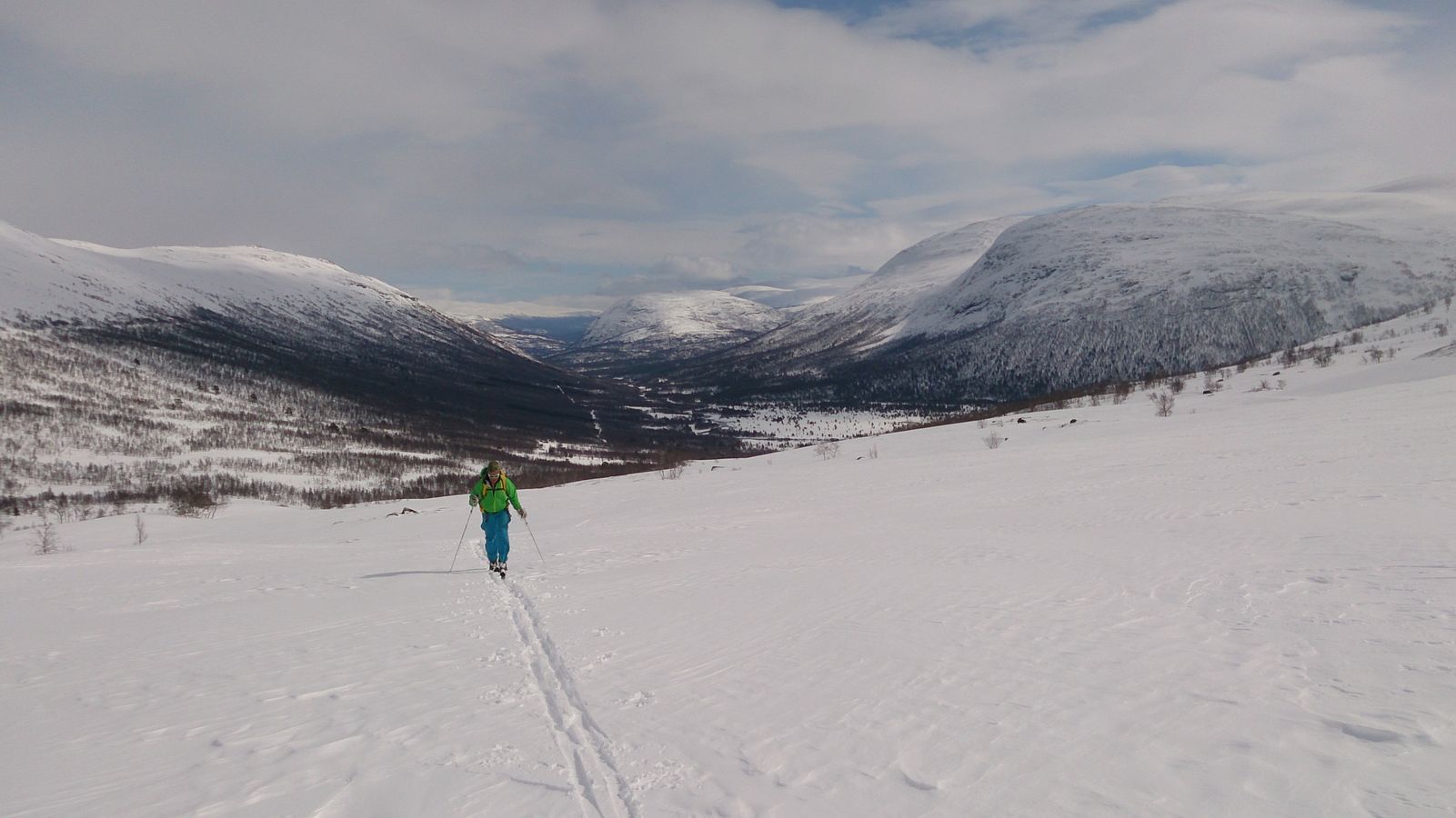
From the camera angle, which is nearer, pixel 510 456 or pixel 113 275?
pixel 510 456

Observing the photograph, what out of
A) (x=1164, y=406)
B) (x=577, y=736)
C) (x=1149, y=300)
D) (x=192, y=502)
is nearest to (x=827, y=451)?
(x=1164, y=406)

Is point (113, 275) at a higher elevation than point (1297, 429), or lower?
higher

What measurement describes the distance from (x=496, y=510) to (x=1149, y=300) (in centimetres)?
15504

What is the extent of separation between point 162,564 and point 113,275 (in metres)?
247

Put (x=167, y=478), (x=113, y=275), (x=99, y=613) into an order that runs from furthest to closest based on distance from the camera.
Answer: (x=113, y=275) → (x=167, y=478) → (x=99, y=613)

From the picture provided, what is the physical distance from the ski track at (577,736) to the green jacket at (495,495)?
17.3 feet

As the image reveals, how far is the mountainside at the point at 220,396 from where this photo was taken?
95.9 metres

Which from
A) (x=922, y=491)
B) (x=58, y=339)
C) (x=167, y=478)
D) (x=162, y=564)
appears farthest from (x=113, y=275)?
(x=922, y=491)

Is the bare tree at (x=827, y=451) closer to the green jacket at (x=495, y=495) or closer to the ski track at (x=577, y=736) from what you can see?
the green jacket at (x=495, y=495)

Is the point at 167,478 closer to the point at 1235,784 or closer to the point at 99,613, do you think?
the point at 99,613

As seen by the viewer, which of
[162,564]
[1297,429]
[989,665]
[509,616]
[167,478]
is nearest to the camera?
[989,665]

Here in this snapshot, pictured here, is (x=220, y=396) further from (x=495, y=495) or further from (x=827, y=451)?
(x=495, y=495)

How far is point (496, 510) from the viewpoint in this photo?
13633 mm

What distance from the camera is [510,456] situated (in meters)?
107
